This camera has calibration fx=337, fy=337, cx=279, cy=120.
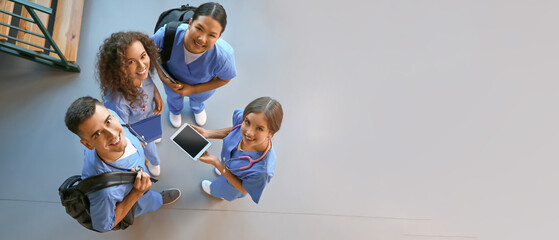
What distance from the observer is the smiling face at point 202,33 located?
161cm

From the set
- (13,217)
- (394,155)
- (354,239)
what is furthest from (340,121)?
(13,217)

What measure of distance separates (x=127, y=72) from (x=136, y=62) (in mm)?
65

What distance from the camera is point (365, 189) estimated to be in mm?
2725

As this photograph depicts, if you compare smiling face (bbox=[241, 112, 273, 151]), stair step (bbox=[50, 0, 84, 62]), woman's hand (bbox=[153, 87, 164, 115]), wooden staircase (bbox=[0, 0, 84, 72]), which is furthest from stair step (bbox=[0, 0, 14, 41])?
smiling face (bbox=[241, 112, 273, 151])

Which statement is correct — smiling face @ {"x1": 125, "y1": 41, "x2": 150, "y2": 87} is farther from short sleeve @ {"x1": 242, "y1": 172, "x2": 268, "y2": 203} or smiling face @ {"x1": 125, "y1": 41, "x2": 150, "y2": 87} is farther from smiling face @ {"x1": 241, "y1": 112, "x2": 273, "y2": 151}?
short sleeve @ {"x1": 242, "y1": 172, "x2": 268, "y2": 203}

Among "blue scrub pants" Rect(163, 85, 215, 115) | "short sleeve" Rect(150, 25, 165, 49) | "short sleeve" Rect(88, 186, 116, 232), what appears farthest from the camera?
"blue scrub pants" Rect(163, 85, 215, 115)

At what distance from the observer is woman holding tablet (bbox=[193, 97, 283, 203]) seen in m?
1.61

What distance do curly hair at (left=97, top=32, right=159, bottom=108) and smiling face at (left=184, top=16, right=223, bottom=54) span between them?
0.22 meters

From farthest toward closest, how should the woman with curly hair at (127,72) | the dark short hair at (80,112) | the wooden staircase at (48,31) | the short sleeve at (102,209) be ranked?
1. the wooden staircase at (48,31)
2. the woman with curly hair at (127,72)
3. the short sleeve at (102,209)
4. the dark short hair at (80,112)

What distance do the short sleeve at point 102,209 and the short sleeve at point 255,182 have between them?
0.64m

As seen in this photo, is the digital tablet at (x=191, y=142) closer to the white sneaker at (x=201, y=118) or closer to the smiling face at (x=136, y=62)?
the smiling face at (x=136, y=62)

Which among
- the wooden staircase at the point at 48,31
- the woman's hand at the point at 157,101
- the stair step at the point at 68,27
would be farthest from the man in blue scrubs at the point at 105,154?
the stair step at the point at 68,27

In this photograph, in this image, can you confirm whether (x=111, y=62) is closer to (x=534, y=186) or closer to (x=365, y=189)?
(x=365, y=189)

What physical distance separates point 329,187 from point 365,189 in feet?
0.98
